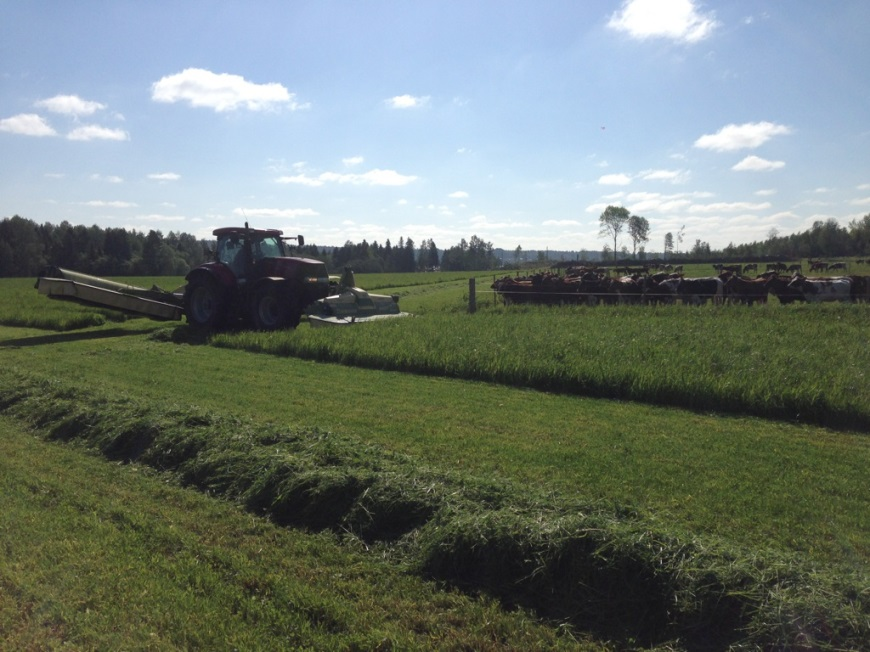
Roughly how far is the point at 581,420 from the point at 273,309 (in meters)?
11.4

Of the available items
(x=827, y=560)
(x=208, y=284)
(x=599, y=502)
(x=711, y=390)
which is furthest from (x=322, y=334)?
(x=827, y=560)

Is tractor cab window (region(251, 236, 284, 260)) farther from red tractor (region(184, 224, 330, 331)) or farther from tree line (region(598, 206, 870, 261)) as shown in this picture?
tree line (region(598, 206, 870, 261))

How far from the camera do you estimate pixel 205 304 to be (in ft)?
58.9

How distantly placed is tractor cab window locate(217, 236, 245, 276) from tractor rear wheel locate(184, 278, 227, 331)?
29.5 inches

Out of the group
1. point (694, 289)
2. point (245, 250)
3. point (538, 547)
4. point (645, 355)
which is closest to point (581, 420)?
point (645, 355)

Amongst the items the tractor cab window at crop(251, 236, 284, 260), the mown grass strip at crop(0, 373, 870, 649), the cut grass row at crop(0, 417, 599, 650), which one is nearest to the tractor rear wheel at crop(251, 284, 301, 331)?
the tractor cab window at crop(251, 236, 284, 260)

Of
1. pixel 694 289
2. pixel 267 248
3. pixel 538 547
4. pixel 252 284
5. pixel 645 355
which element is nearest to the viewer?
pixel 538 547

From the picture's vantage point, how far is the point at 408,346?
1237 cm

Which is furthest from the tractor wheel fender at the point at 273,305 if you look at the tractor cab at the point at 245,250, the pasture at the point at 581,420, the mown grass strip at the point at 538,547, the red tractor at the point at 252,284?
the mown grass strip at the point at 538,547

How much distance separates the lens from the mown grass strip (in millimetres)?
3416

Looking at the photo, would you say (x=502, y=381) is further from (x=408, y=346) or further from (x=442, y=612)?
(x=442, y=612)

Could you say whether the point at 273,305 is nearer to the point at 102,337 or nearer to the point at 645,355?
the point at 102,337

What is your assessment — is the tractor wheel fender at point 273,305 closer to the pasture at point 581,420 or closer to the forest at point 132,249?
the pasture at point 581,420

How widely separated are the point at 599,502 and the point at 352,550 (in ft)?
5.92
